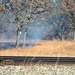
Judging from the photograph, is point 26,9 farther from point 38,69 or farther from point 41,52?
point 38,69

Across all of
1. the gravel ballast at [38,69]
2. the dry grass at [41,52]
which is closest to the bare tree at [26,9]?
the dry grass at [41,52]

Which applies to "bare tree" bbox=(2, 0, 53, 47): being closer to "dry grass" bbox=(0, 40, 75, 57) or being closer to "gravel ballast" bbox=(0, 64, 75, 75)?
"dry grass" bbox=(0, 40, 75, 57)

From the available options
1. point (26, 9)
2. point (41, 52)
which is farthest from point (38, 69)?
point (26, 9)

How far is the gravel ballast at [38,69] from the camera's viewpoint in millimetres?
9891

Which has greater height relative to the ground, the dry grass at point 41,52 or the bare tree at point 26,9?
the bare tree at point 26,9

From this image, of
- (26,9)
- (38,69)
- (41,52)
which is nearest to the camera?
(38,69)

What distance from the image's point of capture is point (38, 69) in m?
10.5

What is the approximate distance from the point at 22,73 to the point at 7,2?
17388 millimetres

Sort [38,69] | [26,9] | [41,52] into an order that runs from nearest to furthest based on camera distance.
Answer: [38,69] < [41,52] < [26,9]

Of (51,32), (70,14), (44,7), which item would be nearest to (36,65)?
(44,7)

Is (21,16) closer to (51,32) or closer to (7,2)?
(7,2)

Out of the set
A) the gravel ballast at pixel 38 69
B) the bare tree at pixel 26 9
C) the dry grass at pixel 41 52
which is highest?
A: the bare tree at pixel 26 9

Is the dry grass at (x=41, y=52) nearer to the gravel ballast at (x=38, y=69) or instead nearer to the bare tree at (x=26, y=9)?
the bare tree at (x=26, y=9)

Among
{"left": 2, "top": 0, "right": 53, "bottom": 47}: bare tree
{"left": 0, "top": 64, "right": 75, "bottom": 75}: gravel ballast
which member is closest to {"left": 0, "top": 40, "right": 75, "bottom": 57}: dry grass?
{"left": 2, "top": 0, "right": 53, "bottom": 47}: bare tree
